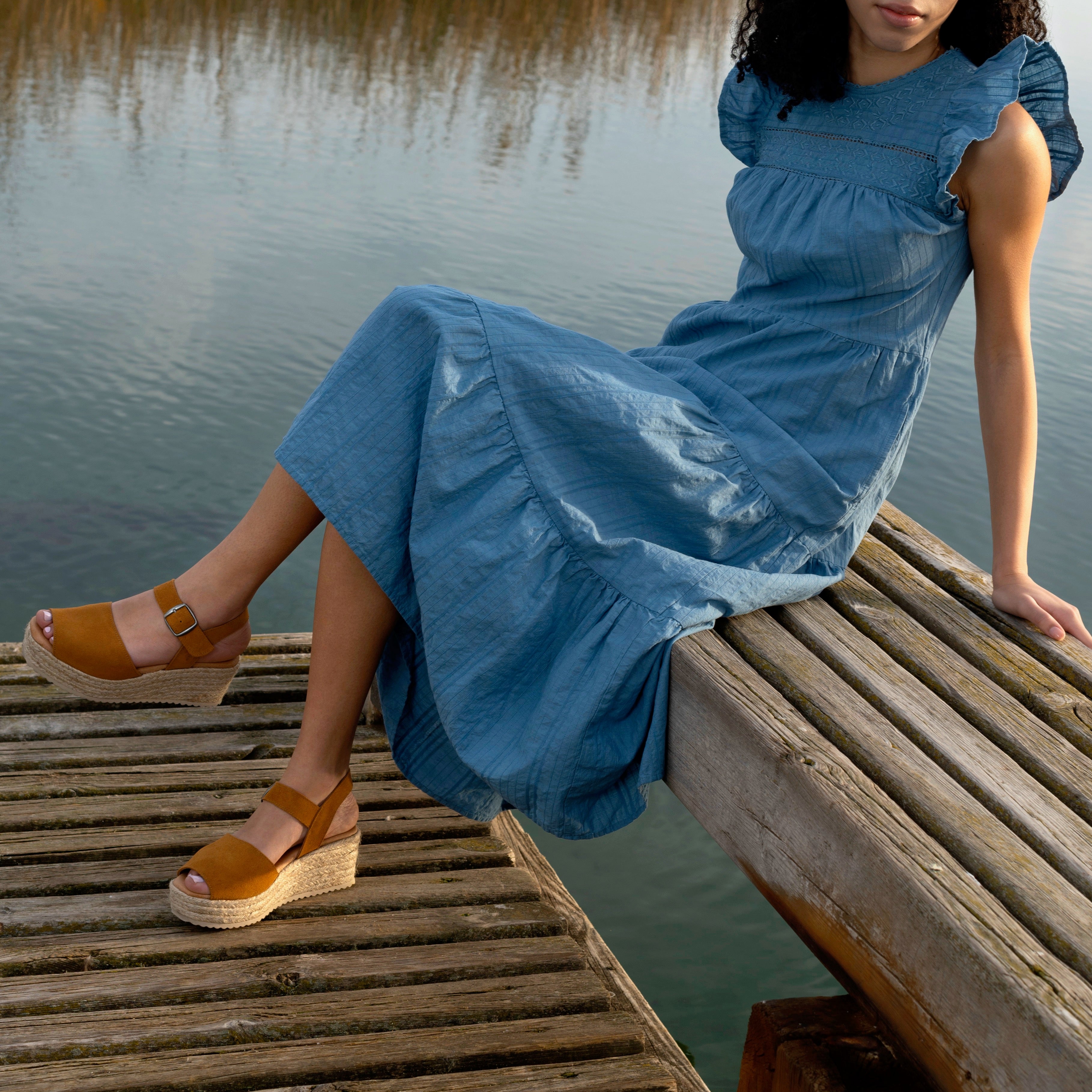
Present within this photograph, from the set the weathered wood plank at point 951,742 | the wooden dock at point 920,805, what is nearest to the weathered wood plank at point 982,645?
the wooden dock at point 920,805

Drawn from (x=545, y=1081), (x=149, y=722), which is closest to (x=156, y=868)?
(x=149, y=722)

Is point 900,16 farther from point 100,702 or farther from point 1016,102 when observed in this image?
point 100,702

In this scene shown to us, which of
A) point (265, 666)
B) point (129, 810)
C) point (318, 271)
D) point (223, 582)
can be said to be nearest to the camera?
point (223, 582)

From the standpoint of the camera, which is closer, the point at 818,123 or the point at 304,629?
the point at 818,123

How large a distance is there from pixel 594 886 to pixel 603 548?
5.43ft

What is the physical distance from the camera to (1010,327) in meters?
1.66

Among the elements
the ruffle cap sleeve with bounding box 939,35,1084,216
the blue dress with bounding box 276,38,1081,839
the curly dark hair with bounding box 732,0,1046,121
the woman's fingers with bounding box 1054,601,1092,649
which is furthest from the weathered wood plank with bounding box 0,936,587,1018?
the curly dark hair with bounding box 732,0,1046,121

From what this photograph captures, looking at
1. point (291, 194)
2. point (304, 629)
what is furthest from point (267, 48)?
point (304, 629)

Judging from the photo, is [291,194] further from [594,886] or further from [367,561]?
[367,561]

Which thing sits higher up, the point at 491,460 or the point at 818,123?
the point at 818,123

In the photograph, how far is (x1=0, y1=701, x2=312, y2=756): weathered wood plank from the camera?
2227 millimetres

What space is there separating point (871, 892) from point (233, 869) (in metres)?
0.89

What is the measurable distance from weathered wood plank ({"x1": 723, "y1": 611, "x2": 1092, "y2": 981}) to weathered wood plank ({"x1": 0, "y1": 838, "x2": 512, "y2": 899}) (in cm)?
73

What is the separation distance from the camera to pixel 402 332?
61.3 inches
